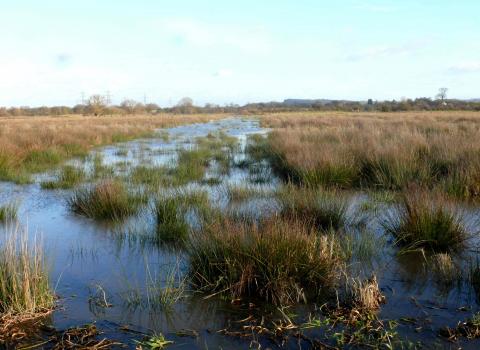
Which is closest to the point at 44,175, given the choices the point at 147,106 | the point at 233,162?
the point at 233,162

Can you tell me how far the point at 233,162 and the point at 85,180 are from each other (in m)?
4.94

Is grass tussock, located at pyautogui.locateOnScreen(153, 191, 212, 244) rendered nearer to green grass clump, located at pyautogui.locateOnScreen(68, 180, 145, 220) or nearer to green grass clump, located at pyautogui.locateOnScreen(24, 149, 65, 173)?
green grass clump, located at pyautogui.locateOnScreen(68, 180, 145, 220)

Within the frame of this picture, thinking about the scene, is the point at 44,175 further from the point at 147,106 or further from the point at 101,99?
the point at 147,106

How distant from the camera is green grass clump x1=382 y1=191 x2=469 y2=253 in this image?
558 centimetres

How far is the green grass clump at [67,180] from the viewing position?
10.4 m

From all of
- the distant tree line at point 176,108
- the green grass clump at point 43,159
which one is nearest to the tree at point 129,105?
the distant tree line at point 176,108

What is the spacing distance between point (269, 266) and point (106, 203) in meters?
4.18

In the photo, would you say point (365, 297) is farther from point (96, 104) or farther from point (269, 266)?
point (96, 104)

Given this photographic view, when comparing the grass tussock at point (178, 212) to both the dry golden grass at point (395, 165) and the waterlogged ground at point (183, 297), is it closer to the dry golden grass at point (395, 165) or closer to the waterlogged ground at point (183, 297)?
the waterlogged ground at point (183, 297)

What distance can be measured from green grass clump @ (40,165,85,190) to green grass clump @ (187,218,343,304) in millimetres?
6754

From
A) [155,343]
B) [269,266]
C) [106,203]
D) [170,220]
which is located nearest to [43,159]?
[106,203]

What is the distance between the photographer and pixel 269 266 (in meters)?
4.46

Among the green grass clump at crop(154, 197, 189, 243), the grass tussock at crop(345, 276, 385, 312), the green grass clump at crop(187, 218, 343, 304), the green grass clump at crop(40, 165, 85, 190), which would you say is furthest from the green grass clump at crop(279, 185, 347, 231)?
the green grass clump at crop(40, 165, 85, 190)

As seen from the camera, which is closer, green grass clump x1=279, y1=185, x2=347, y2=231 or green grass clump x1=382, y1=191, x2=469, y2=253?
green grass clump x1=382, y1=191, x2=469, y2=253
